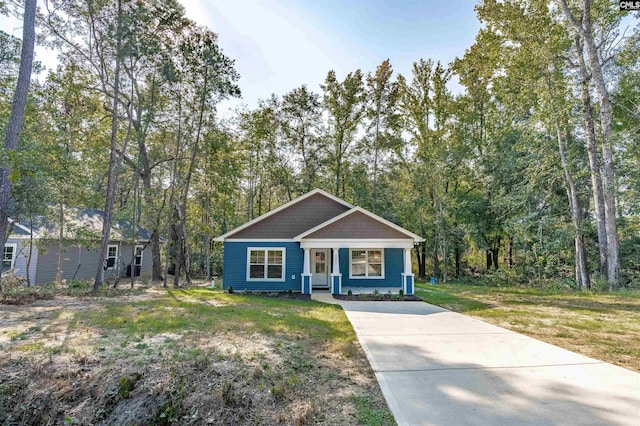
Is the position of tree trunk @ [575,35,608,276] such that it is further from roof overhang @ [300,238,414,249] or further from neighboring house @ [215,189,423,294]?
roof overhang @ [300,238,414,249]

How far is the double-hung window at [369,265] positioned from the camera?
14188mm

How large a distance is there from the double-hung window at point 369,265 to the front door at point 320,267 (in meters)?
1.22

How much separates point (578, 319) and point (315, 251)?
9629 mm

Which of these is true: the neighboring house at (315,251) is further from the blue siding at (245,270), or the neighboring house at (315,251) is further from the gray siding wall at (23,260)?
the gray siding wall at (23,260)

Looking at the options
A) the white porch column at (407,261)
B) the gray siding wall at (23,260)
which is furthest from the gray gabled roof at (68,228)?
the white porch column at (407,261)

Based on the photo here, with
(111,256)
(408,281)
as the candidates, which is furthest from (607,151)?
(111,256)

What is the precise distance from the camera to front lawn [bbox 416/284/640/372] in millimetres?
5242

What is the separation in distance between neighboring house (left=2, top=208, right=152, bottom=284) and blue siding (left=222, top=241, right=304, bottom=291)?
4132 millimetres

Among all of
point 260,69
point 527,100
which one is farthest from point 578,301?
point 260,69

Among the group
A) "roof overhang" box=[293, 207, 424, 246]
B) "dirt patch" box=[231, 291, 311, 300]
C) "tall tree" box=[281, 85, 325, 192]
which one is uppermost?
"tall tree" box=[281, 85, 325, 192]

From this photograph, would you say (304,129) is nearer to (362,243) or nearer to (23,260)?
(362,243)

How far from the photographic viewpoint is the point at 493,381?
12.8ft

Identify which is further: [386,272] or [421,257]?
[421,257]

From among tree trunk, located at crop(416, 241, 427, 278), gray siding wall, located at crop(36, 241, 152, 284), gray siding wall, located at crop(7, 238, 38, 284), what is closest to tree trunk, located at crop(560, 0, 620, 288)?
tree trunk, located at crop(416, 241, 427, 278)
